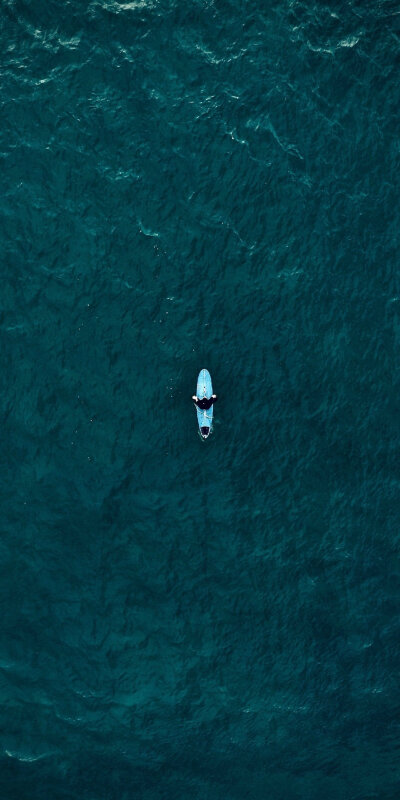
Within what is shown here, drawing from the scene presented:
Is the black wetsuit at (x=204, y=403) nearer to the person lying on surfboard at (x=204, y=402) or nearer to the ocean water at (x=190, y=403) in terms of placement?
the person lying on surfboard at (x=204, y=402)

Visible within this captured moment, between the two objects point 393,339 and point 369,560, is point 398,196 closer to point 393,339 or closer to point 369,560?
point 393,339

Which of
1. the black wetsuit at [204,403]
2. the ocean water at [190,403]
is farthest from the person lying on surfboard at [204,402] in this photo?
the ocean water at [190,403]

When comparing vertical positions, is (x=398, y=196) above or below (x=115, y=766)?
above

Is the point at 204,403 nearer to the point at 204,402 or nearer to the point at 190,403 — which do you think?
the point at 204,402

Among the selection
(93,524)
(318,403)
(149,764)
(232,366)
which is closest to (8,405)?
(93,524)

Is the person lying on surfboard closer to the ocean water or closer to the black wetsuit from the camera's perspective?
the black wetsuit

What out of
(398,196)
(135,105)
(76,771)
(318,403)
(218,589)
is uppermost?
(135,105)

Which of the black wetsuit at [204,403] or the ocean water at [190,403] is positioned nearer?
the black wetsuit at [204,403]
